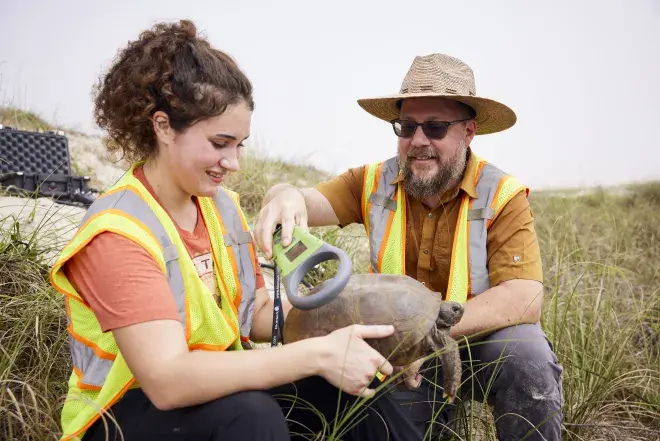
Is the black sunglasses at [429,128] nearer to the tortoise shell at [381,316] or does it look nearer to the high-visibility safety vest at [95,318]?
the tortoise shell at [381,316]

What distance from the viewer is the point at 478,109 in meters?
3.59

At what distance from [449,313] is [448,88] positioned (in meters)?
1.37

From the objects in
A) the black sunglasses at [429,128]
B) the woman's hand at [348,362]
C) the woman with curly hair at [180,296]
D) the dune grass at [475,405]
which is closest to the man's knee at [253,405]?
the woman with curly hair at [180,296]

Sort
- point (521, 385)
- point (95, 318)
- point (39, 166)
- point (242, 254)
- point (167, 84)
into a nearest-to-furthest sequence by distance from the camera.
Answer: point (95, 318) → point (167, 84) → point (242, 254) → point (521, 385) → point (39, 166)

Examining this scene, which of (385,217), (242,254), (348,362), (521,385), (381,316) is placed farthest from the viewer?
(385,217)

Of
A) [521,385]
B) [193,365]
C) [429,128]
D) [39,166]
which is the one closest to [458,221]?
[429,128]

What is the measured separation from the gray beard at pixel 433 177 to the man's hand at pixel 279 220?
33.2 inches

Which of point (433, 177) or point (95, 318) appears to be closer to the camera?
point (95, 318)

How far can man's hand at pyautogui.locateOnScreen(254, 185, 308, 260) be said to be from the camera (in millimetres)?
2465

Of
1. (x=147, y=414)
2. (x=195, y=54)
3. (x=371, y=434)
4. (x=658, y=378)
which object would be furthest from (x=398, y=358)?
(x=658, y=378)

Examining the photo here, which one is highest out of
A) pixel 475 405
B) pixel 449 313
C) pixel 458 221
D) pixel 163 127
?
pixel 163 127

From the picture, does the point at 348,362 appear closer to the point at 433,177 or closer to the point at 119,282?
the point at 119,282

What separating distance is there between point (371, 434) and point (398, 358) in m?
0.33

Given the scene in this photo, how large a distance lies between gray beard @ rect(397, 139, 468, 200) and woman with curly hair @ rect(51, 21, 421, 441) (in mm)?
1199
